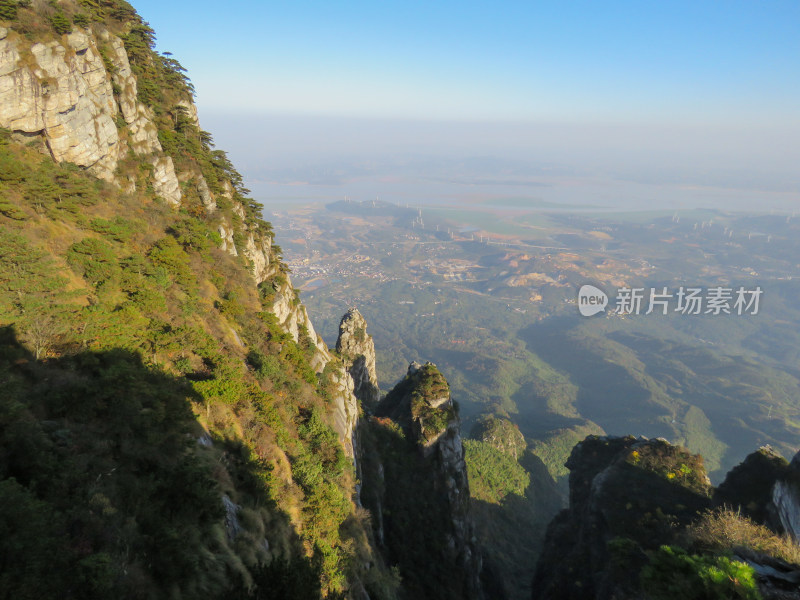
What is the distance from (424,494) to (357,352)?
23382 mm

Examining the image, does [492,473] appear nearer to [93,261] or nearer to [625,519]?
[625,519]

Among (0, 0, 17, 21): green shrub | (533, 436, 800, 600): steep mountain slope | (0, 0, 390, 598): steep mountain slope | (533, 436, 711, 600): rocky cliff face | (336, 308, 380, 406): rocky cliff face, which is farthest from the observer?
(336, 308, 380, 406): rocky cliff face

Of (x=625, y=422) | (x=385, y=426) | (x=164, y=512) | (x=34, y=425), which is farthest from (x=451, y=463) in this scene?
(x=625, y=422)

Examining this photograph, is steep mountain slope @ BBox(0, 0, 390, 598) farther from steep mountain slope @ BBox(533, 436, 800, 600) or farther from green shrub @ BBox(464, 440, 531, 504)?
green shrub @ BBox(464, 440, 531, 504)

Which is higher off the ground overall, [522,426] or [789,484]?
[789,484]

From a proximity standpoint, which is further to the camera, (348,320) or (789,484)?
(348,320)

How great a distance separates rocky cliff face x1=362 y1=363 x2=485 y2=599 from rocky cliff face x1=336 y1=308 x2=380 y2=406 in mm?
10458

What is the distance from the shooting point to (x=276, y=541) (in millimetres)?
15094

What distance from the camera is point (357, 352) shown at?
57.6 meters

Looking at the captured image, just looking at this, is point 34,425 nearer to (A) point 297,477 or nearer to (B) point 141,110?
(A) point 297,477

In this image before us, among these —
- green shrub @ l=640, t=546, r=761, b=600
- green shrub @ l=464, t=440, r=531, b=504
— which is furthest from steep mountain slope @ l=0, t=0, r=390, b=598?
green shrub @ l=464, t=440, r=531, b=504

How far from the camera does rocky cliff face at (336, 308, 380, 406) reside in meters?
56.7

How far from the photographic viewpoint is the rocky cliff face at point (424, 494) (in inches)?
1362

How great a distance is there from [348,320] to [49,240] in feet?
136
